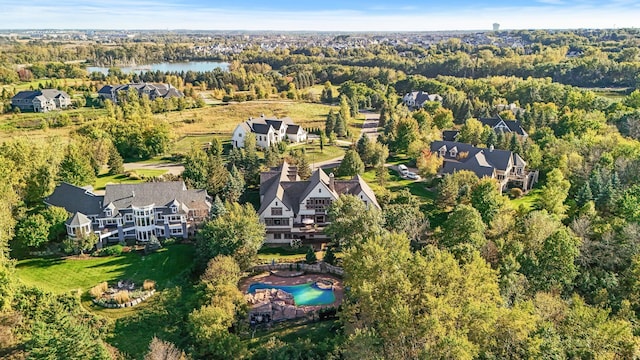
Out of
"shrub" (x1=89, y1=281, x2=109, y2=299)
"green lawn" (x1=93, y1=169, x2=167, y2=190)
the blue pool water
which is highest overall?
"green lawn" (x1=93, y1=169, x2=167, y2=190)

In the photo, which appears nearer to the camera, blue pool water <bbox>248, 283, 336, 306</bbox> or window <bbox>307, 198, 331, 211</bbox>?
blue pool water <bbox>248, 283, 336, 306</bbox>

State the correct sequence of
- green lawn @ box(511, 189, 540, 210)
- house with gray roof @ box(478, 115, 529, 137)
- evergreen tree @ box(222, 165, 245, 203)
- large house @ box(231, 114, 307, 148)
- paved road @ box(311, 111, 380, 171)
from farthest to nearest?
1. large house @ box(231, 114, 307, 148)
2. house with gray roof @ box(478, 115, 529, 137)
3. paved road @ box(311, 111, 380, 171)
4. green lawn @ box(511, 189, 540, 210)
5. evergreen tree @ box(222, 165, 245, 203)

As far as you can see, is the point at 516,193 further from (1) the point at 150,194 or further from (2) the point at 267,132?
(1) the point at 150,194

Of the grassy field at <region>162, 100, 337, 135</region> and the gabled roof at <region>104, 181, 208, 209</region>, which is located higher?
the grassy field at <region>162, 100, 337, 135</region>

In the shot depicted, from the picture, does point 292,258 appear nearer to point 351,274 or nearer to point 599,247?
point 351,274

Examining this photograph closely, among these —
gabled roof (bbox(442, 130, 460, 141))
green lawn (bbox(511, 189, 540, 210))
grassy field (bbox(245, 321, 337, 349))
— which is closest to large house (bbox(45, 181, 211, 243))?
grassy field (bbox(245, 321, 337, 349))

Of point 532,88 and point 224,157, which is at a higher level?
point 532,88

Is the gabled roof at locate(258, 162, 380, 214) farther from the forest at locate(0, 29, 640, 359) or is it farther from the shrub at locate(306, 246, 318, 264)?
the shrub at locate(306, 246, 318, 264)

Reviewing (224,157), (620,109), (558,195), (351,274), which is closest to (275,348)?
(351,274)
